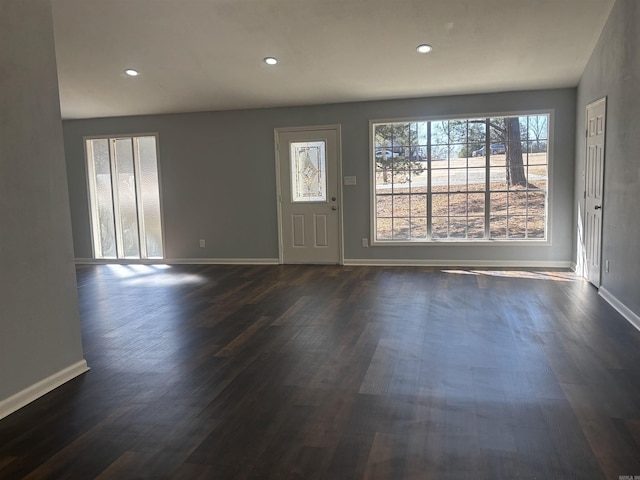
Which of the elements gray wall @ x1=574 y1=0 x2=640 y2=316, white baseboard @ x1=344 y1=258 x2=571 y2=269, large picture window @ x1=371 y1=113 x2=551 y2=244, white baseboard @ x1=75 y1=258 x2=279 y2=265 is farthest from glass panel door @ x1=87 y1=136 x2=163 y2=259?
gray wall @ x1=574 y1=0 x2=640 y2=316

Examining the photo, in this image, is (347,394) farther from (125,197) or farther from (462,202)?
(125,197)

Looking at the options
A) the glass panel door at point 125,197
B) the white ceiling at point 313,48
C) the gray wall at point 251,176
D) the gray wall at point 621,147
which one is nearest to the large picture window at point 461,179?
the gray wall at point 251,176

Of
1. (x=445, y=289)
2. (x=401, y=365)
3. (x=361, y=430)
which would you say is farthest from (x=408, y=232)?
(x=361, y=430)

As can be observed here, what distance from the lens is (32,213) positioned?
9.50 feet

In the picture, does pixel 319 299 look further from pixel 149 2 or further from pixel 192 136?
pixel 192 136

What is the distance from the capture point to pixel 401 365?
10.4 feet

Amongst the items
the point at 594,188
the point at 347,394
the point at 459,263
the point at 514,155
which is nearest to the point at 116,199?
the point at 459,263

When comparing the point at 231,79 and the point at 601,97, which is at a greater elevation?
the point at 231,79

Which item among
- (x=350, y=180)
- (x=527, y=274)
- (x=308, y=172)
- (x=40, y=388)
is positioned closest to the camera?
(x=40, y=388)

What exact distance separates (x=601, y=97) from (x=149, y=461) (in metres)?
5.17

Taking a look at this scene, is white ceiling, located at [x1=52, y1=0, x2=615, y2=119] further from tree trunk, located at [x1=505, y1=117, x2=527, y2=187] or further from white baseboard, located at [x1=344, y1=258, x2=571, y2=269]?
white baseboard, located at [x1=344, y1=258, x2=571, y2=269]

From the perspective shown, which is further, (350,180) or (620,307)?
(350,180)

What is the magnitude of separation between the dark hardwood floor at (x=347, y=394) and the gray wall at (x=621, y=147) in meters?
0.40

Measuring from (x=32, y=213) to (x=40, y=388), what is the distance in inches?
40.4
